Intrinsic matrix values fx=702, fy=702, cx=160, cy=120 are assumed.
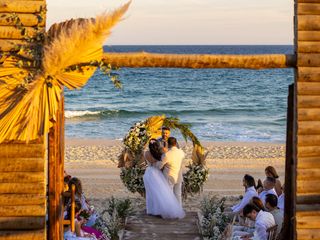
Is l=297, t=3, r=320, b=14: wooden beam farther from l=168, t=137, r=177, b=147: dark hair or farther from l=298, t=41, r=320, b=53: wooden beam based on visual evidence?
l=168, t=137, r=177, b=147: dark hair

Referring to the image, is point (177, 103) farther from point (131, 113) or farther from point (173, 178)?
point (173, 178)

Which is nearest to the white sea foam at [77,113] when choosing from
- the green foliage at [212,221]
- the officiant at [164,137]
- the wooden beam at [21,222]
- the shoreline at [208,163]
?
the shoreline at [208,163]

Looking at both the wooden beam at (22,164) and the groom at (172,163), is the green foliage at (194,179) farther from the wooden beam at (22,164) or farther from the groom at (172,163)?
the wooden beam at (22,164)

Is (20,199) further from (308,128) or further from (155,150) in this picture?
(155,150)

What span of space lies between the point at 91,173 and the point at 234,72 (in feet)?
181

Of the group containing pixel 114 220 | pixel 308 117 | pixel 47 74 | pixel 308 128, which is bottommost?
pixel 114 220

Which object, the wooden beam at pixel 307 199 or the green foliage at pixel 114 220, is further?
the green foliage at pixel 114 220

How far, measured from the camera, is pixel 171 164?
12164 millimetres

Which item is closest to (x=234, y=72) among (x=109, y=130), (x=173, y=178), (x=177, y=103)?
(x=177, y=103)

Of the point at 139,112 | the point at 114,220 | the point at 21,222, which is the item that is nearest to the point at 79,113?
the point at 139,112

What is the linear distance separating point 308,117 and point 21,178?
9.02 feet

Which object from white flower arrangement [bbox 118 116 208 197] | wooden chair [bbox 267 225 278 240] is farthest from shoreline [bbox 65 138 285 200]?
wooden chair [bbox 267 225 278 240]

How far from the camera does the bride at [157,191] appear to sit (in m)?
11.9

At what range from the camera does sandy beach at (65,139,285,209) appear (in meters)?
17.3
